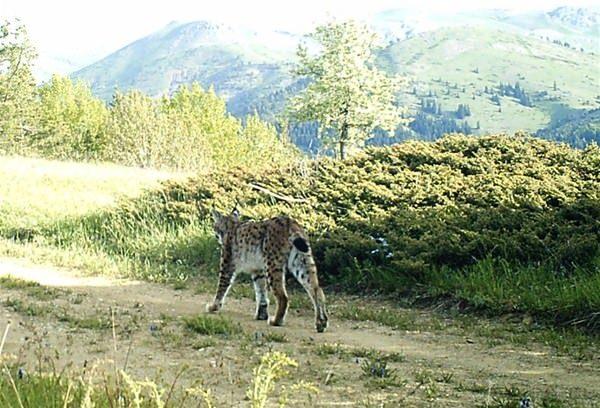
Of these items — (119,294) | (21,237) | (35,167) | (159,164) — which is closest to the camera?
(119,294)

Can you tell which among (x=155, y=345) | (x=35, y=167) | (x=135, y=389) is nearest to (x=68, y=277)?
(x=155, y=345)

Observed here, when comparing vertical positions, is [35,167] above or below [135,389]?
below

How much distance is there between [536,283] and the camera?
34.5ft

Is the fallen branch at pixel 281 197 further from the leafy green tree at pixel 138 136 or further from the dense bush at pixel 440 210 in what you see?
the leafy green tree at pixel 138 136

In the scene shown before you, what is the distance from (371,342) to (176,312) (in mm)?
2827

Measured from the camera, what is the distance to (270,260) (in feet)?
32.6

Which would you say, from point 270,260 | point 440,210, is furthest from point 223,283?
point 440,210

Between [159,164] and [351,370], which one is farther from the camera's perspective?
[159,164]

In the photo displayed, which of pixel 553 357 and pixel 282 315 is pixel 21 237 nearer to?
pixel 282 315

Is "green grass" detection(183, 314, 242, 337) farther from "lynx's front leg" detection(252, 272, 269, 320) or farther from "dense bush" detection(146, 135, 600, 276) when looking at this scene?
"dense bush" detection(146, 135, 600, 276)

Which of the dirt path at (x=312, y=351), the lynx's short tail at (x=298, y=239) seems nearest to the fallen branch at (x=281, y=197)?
the dirt path at (x=312, y=351)

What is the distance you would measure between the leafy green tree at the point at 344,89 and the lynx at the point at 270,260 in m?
33.3

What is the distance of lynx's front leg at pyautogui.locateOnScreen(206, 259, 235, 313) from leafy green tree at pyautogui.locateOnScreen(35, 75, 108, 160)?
175 ft

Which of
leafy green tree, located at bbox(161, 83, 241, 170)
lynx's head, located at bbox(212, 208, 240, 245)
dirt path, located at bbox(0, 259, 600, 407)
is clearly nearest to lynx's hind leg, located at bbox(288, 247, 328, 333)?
dirt path, located at bbox(0, 259, 600, 407)
